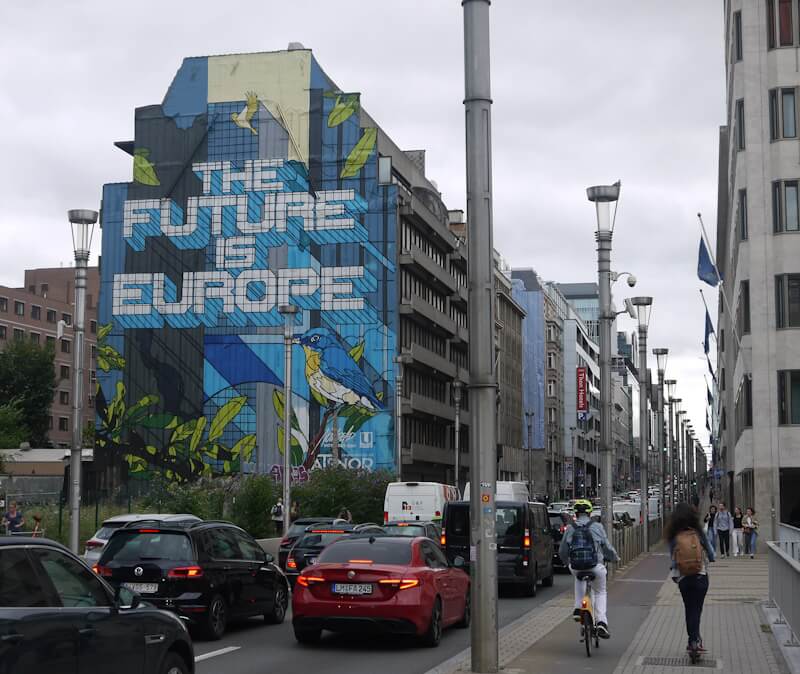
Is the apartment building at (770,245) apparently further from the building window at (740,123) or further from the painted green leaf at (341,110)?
the painted green leaf at (341,110)

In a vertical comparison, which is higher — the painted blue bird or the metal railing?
the painted blue bird

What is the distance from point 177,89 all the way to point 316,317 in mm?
17014

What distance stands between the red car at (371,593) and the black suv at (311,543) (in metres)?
10.3

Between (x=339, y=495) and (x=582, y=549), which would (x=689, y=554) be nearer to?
(x=582, y=549)

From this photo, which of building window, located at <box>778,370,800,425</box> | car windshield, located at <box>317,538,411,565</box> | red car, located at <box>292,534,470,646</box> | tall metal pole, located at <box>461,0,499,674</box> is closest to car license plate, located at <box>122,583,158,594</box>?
red car, located at <box>292,534,470,646</box>

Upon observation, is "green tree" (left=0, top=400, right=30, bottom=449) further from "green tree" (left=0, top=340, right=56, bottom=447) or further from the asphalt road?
the asphalt road

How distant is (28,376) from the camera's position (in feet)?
334

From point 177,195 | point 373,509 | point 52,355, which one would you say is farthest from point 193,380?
point 52,355

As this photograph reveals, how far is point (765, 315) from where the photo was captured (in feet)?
149

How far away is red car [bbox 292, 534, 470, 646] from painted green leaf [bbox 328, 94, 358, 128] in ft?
203

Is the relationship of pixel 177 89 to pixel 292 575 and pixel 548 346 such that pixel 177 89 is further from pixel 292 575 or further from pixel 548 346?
pixel 548 346

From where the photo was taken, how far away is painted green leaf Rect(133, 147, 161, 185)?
256ft

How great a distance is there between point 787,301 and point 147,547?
3324 cm

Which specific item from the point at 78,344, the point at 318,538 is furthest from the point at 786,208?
the point at 78,344
